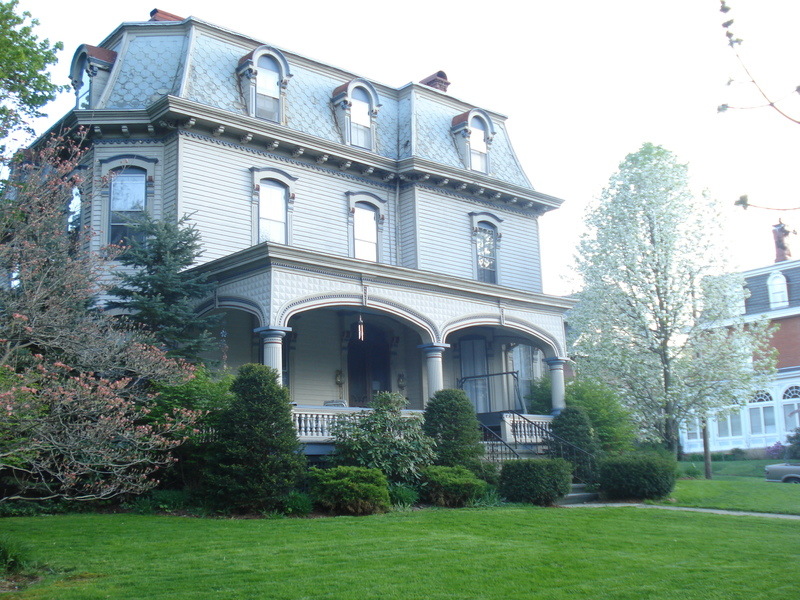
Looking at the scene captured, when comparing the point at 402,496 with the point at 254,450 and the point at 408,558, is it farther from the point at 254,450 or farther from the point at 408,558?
the point at 408,558

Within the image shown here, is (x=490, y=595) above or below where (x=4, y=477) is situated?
below

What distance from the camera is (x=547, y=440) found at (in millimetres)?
20625

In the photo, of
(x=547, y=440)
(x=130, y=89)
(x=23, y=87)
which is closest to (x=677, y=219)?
(x=547, y=440)

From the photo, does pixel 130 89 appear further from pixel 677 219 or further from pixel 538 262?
pixel 677 219

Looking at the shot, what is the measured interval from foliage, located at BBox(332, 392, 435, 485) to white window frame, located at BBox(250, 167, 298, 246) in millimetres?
6622

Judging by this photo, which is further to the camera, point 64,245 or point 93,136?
point 93,136

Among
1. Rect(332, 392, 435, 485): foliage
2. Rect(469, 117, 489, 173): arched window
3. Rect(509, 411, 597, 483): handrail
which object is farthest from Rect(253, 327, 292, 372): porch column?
Rect(469, 117, 489, 173): arched window

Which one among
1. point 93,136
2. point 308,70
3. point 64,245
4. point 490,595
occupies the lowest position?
point 490,595

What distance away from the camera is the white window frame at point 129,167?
67.5ft

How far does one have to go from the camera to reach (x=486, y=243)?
26281 millimetres

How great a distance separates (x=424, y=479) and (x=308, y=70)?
13226 millimetres

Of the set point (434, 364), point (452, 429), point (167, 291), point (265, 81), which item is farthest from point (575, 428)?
point (265, 81)

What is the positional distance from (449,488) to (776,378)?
91.9ft

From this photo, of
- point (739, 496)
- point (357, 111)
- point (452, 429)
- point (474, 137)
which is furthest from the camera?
point (474, 137)
